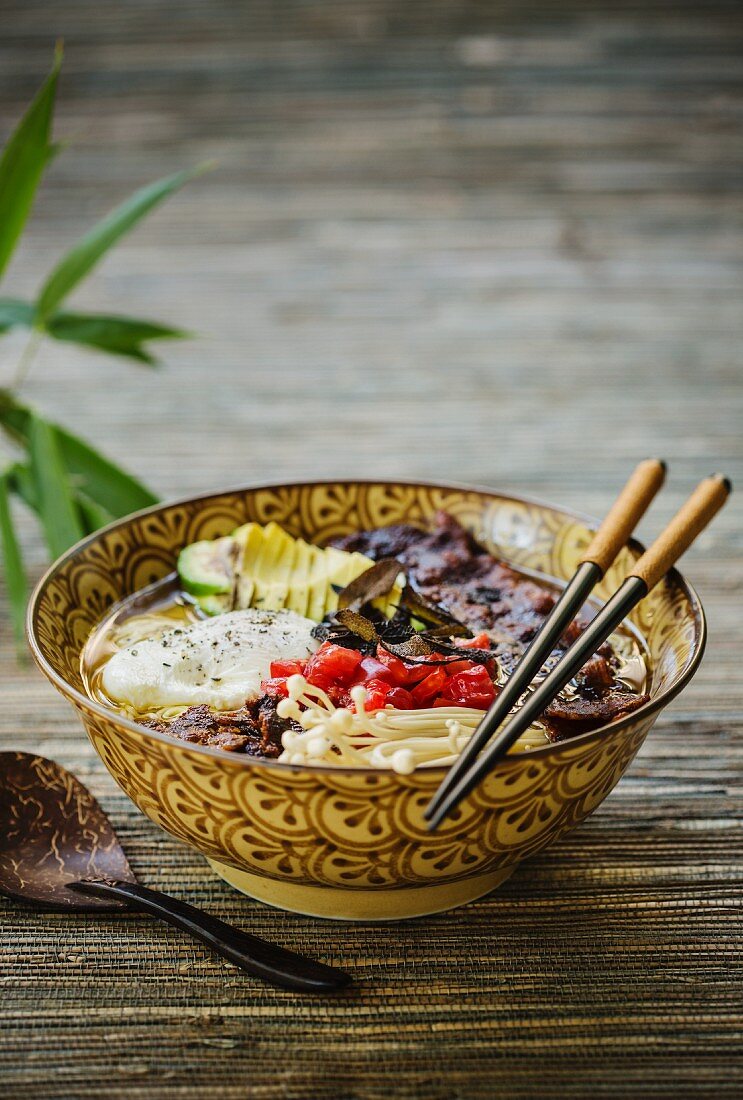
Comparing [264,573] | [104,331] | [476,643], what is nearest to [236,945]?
[476,643]

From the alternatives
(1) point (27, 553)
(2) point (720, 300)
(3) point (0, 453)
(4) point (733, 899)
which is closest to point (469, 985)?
(4) point (733, 899)

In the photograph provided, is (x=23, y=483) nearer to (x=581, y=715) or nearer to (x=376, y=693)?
(x=376, y=693)

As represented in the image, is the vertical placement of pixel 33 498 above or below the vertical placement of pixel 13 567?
above

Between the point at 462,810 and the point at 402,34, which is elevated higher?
the point at 402,34

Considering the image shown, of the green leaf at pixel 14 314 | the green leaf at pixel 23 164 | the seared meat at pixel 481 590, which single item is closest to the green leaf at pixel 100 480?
the green leaf at pixel 14 314

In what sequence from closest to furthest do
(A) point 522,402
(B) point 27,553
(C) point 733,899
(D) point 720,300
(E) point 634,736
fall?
(E) point 634,736 → (C) point 733,899 → (B) point 27,553 → (A) point 522,402 → (D) point 720,300

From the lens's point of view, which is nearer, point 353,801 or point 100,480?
point 353,801

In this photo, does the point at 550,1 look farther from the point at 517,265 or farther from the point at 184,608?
the point at 184,608

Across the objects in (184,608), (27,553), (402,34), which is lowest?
(27,553)
